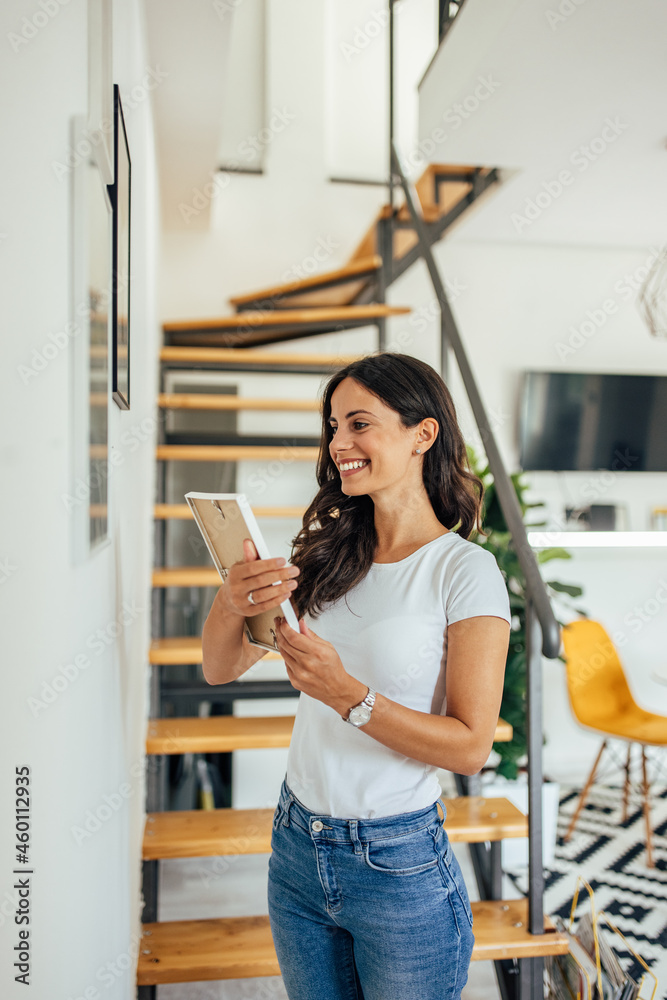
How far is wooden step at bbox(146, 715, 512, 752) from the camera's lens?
2.10 metres

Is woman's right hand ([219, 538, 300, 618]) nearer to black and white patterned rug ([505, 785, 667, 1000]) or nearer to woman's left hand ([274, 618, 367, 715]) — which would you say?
woman's left hand ([274, 618, 367, 715])

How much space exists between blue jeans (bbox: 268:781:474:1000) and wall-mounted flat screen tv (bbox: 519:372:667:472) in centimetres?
301

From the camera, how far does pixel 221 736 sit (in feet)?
7.00

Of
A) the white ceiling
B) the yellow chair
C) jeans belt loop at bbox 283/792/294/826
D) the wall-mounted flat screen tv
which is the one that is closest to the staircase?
the white ceiling

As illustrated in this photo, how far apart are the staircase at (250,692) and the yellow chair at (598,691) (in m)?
1.34

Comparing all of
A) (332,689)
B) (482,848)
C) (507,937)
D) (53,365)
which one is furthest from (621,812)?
(53,365)

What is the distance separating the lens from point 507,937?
184 cm

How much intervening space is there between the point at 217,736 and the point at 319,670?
126cm

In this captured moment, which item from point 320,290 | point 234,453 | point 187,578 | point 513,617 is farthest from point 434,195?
point 187,578

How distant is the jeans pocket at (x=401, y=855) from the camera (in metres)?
1.08

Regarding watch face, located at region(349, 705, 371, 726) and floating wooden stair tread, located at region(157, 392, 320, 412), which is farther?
floating wooden stair tread, located at region(157, 392, 320, 412)

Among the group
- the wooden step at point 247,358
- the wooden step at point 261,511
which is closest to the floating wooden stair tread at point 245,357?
the wooden step at point 247,358

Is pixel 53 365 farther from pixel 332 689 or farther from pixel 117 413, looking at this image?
pixel 117 413

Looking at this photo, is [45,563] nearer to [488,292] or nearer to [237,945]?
[237,945]
